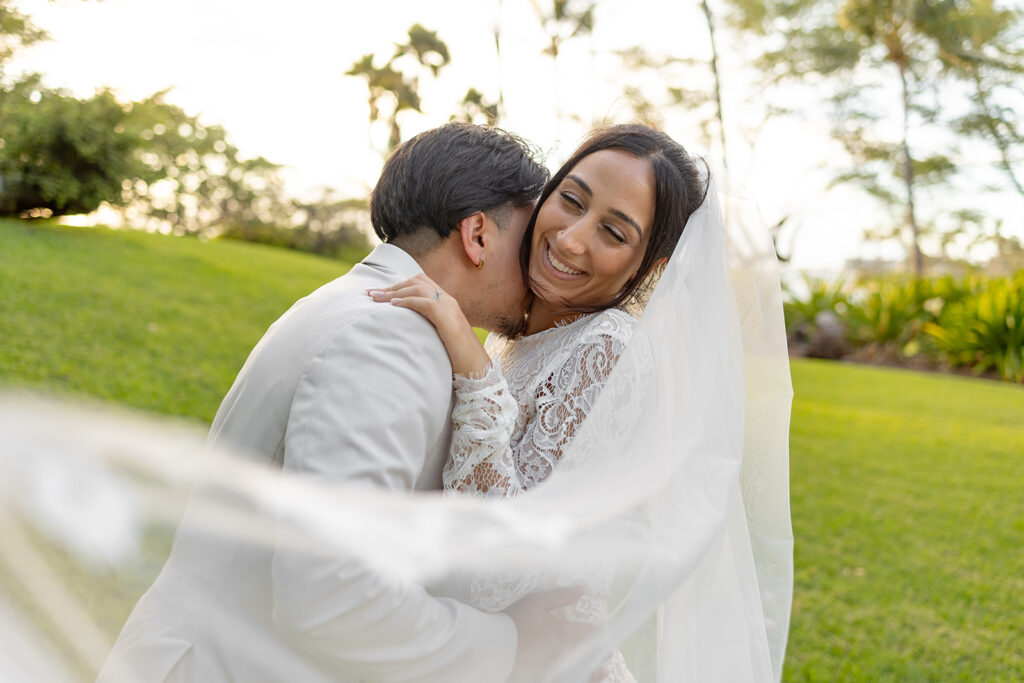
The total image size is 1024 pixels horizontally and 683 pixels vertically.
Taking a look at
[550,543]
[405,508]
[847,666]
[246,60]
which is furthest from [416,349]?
[246,60]

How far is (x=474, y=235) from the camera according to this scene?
5.96 feet

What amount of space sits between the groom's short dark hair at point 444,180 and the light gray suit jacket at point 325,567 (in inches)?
9.7

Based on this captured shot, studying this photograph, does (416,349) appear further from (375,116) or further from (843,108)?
(843,108)

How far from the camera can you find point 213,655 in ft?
4.86

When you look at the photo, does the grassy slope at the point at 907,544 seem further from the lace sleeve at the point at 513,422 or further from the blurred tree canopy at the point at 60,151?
the blurred tree canopy at the point at 60,151

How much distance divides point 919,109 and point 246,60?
27.8 metres

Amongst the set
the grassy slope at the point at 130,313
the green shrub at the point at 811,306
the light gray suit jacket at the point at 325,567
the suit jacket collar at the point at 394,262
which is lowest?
the green shrub at the point at 811,306

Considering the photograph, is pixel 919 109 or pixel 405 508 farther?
pixel 919 109

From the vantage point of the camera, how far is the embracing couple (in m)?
1.33

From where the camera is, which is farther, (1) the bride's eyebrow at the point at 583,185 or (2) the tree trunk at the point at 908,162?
(2) the tree trunk at the point at 908,162

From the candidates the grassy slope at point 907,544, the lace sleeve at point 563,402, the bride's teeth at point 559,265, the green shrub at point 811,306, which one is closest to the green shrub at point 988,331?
the green shrub at point 811,306

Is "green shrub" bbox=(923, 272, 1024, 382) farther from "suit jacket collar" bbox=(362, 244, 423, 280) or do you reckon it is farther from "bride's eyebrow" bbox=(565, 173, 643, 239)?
"suit jacket collar" bbox=(362, 244, 423, 280)

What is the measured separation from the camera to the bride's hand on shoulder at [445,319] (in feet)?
4.92

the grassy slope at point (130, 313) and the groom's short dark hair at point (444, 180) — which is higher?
the groom's short dark hair at point (444, 180)
